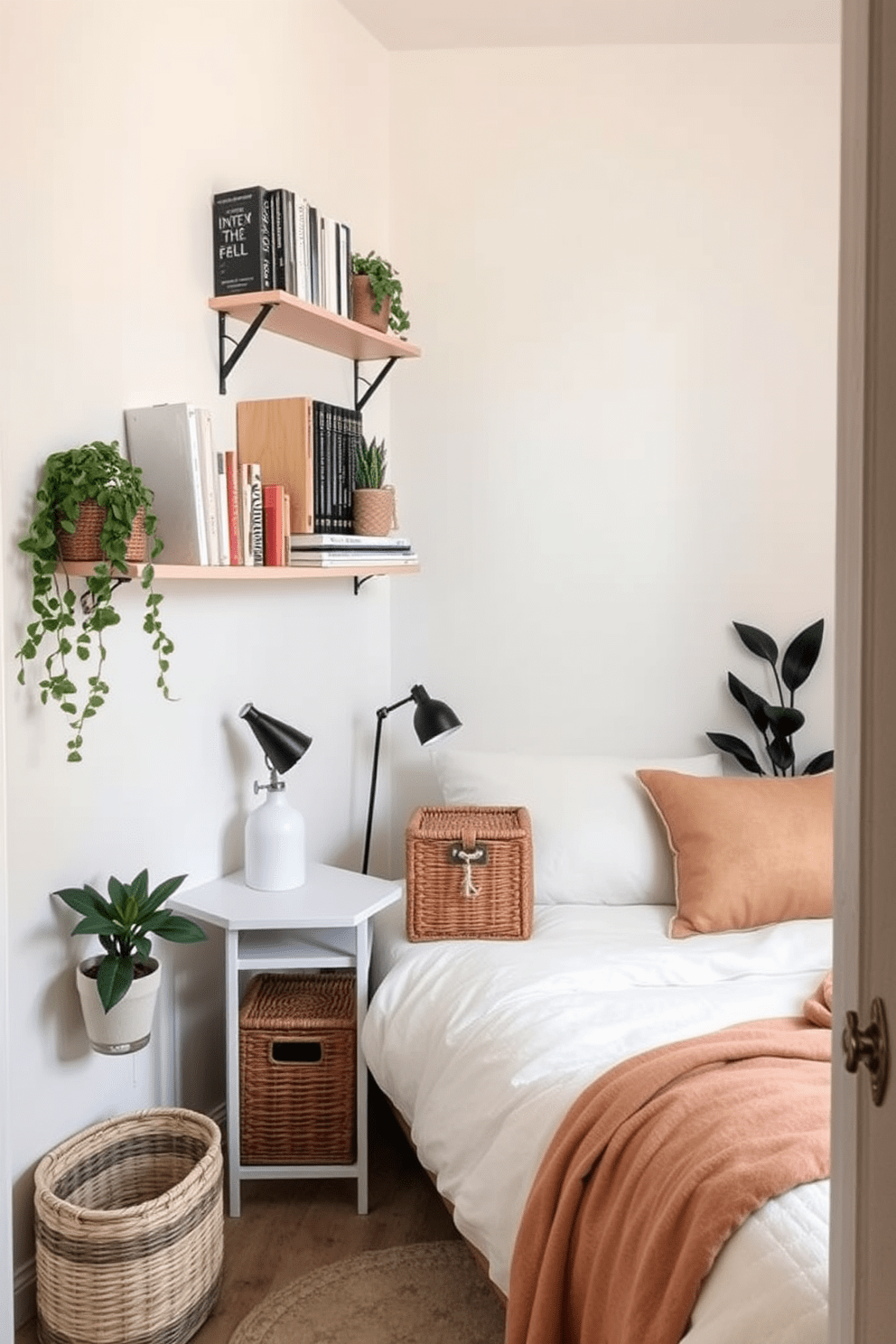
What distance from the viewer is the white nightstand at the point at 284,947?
248cm

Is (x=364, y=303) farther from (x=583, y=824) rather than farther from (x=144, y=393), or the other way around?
(x=583, y=824)

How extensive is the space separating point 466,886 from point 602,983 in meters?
0.39

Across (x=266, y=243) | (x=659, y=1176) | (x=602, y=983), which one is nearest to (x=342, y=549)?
(x=266, y=243)

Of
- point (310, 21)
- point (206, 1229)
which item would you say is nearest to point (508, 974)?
point (206, 1229)

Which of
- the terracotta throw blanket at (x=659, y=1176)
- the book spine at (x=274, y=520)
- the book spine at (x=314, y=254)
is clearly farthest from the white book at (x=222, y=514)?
the terracotta throw blanket at (x=659, y=1176)

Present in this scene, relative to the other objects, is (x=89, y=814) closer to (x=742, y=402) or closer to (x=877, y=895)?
(x=877, y=895)

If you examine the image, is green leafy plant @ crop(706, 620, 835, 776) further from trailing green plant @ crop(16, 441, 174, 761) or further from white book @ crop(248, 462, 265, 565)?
trailing green plant @ crop(16, 441, 174, 761)

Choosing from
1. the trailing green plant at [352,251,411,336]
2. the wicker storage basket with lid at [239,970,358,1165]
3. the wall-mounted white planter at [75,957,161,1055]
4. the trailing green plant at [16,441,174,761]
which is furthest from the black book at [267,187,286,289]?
the wicker storage basket with lid at [239,970,358,1165]

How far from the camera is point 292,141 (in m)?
2.94

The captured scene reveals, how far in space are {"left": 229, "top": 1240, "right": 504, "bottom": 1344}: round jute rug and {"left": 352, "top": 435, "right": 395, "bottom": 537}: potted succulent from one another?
1.57 metres

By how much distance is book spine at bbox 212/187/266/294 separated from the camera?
255 cm

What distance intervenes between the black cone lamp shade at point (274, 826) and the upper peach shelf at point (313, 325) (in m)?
0.85

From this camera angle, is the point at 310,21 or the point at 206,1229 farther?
the point at 310,21

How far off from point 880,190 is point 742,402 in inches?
101
